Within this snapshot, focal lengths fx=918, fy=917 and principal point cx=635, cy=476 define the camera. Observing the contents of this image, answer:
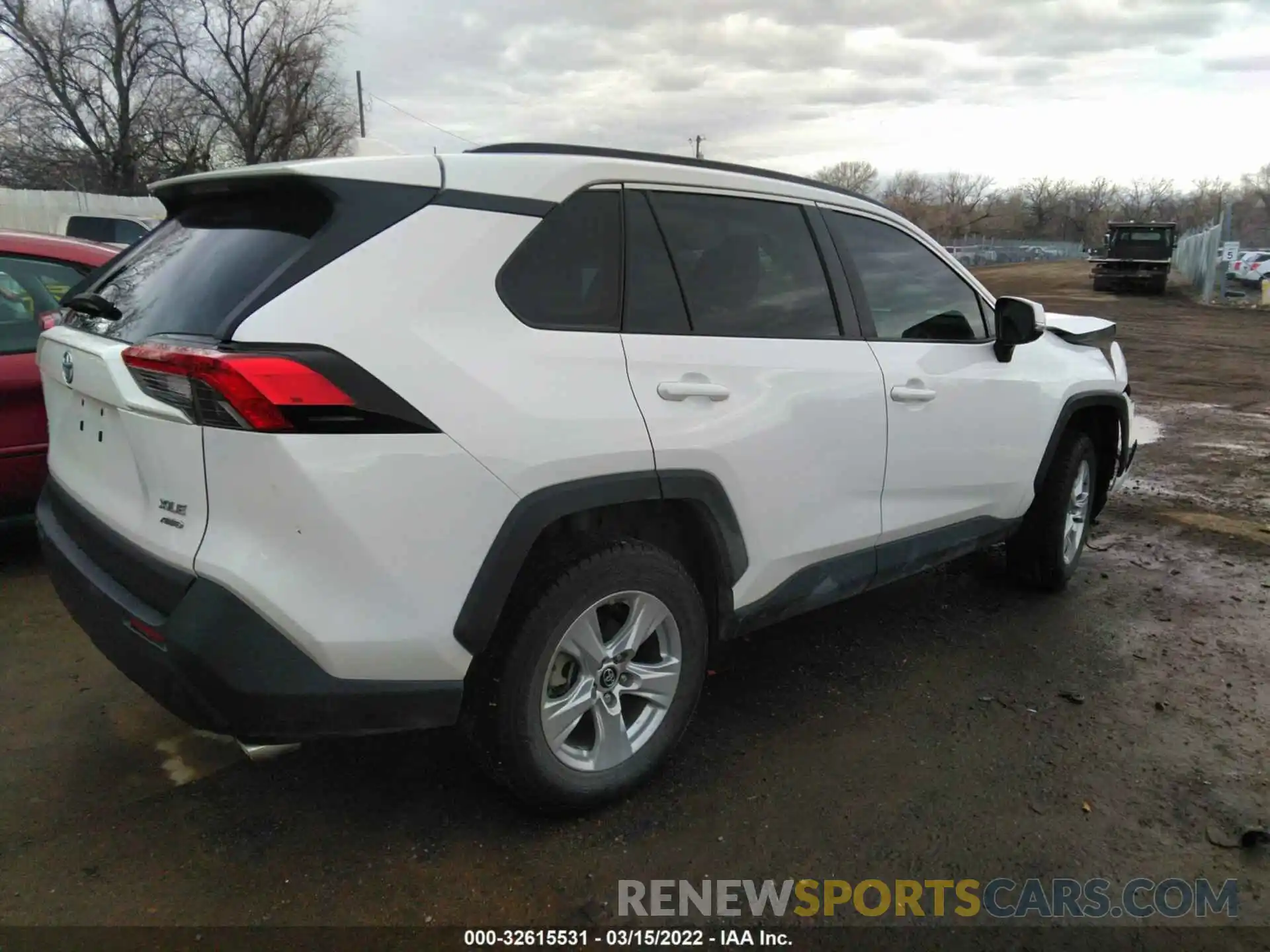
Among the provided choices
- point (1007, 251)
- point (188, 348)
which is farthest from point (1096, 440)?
point (1007, 251)

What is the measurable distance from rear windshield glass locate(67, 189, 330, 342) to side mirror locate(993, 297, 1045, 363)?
277 cm

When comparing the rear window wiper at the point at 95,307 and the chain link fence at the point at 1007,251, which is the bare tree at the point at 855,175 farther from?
the rear window wiper at the point at 95,307

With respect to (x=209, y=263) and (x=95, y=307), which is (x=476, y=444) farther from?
(x=95, y=307)

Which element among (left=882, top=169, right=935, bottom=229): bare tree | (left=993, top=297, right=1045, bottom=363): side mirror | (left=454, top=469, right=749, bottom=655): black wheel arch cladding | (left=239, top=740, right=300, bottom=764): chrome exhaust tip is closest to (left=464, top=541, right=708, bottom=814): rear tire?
(left=454, top=469, right=749, bottom=655): black wheel arch cladding

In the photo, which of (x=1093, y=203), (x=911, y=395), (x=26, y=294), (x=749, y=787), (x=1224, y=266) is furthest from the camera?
(x=1093, y=203)

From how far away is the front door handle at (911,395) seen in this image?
3.29 m

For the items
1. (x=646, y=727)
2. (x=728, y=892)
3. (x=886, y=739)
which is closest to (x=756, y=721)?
(x=886, y=739)

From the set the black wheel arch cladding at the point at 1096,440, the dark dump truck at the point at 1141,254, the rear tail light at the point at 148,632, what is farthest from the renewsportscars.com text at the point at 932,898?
the dark dump truck at the point at 1141,254

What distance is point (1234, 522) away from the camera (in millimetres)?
5723

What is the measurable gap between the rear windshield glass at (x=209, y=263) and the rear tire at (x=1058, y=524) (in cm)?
352

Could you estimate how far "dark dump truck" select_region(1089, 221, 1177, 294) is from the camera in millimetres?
30281

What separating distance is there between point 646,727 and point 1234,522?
15.7 feet

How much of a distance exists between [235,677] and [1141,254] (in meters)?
34.4

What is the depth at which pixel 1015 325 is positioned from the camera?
3.78 metres
